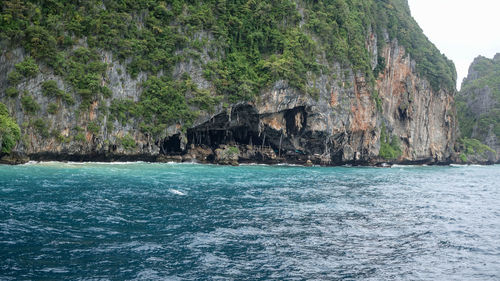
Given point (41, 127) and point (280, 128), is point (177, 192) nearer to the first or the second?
point (41, 127)

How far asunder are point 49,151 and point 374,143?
5017 cm

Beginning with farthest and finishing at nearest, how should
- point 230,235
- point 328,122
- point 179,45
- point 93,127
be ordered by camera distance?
point 328,122
point 179,45
point 93,127
point 230,235

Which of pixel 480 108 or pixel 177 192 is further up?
pixel 480 108

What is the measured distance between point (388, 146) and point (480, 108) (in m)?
58.9

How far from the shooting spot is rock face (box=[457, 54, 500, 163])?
10219 cm

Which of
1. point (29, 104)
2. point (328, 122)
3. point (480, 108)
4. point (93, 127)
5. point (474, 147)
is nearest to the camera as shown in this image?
point (29, 104)

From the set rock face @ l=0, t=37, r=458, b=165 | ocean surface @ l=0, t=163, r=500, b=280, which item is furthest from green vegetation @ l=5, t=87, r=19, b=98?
ocean surface @ l=0, t=163, r=500, b=280

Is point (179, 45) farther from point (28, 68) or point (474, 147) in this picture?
point (474, 147)

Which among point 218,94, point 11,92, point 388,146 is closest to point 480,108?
point 388,146

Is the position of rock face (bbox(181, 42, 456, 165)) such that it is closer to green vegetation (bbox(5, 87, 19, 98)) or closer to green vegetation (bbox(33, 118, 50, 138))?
green vegetation (bbox(33, 118, 50, 138))

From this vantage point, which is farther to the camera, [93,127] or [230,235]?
[93,127]

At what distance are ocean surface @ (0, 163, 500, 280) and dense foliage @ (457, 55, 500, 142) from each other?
9588 cm

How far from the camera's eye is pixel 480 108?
366 feet

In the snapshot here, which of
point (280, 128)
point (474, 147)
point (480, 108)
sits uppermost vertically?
point (480, 108)
